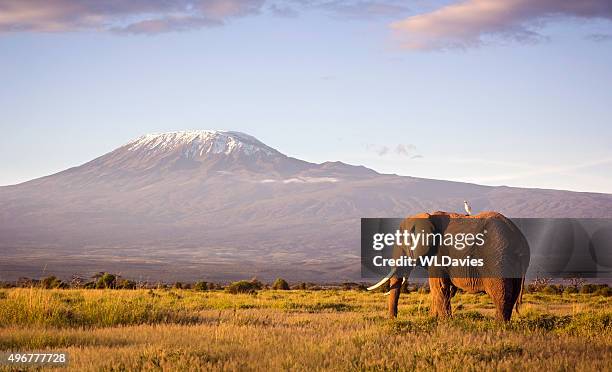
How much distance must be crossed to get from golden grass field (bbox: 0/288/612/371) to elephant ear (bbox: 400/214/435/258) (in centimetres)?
184

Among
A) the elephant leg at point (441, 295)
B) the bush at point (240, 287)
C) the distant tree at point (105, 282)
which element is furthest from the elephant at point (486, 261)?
the distant tree at point (105, 282)

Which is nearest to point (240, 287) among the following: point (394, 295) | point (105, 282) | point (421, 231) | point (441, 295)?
point (105, 282)

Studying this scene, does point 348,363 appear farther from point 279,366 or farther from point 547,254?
point 547,254

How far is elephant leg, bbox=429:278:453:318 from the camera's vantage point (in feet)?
59.4

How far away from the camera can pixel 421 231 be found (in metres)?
18.9

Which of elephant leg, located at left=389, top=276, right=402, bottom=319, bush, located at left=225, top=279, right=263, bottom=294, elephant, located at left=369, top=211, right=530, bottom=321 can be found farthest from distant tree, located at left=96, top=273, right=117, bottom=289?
elephant, located at left=369, top=211, right=530, bottom=321

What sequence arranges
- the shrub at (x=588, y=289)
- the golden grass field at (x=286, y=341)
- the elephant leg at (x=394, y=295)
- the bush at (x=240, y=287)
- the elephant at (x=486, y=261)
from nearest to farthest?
the golden grass field at (x=286, y=341), the elephant at (x=486, y=261), the elephant leg at (x=394, y=295), the bush at (x=240, y=287), the shrub at (x=588, y=289)

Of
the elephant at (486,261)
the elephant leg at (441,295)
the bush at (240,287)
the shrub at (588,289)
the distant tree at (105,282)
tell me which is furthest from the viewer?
the shrub at (588,289)

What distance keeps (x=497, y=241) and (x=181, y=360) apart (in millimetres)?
8709

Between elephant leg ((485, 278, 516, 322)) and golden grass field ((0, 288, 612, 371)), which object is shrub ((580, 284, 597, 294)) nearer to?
golden grass field ((0, 288, 612, 371))

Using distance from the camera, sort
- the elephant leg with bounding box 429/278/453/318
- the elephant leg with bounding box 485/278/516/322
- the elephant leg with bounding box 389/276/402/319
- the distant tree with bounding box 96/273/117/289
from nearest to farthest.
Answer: the elephant leg with bounding box 485/278/516/322 → the elephant leg with bounding box 429/278/453/318 → the elephant leg with bounding box 389/276/402/319 → the distant tree with bounding box 96/273/117/289

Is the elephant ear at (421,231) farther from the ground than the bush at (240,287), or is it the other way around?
the elephant ear at (421,231)

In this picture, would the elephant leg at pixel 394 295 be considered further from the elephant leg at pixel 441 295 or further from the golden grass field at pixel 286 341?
the elephant leg at pixel 441 295

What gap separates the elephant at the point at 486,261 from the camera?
676 inches
